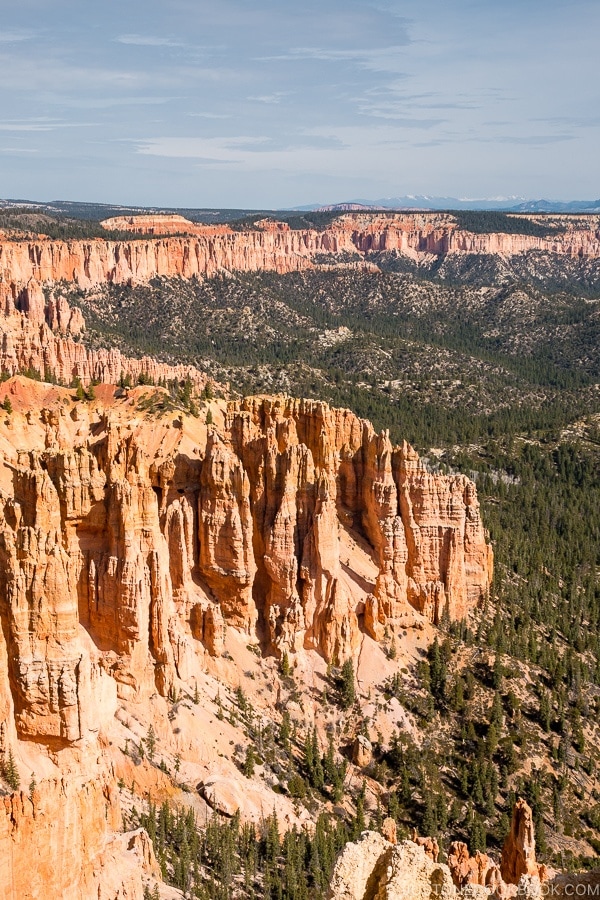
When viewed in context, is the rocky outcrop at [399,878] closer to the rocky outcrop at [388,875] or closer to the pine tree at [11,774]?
the rocky outcrop at [388,875]

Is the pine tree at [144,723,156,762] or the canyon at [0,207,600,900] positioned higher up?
the canyon at [0,207,600,900]

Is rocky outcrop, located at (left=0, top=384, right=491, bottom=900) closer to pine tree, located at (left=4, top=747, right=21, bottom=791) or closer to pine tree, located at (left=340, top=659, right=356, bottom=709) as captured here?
pine tree, located at (left=4, top=747, right=21, bottom=791)

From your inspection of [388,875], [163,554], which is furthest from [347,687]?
[388,875]

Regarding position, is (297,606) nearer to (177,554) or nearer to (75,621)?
(177,554)

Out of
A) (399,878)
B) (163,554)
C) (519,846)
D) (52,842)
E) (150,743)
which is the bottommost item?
(519,846)

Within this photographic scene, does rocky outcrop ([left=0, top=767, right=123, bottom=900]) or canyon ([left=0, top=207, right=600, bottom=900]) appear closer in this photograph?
rocky outcrop ([left=0, top=767, right=123, bottom=900])

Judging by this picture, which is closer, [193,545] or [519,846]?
[519,846]

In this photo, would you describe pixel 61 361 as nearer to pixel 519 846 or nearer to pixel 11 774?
pixel 11 774

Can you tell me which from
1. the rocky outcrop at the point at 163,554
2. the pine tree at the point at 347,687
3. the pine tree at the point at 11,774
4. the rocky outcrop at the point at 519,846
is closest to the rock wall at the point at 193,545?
the rocky outcrop at the point at 163,554

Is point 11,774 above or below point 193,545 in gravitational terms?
below

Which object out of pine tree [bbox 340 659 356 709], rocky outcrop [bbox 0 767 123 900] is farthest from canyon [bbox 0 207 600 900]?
pine tree [bbox 340 659 356 709]

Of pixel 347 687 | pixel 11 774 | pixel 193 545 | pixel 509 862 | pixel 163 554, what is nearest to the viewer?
pixel 11 774
